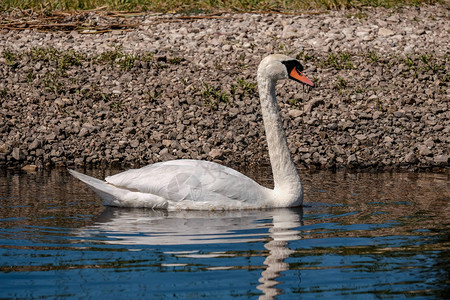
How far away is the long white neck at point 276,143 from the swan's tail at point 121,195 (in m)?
1.32

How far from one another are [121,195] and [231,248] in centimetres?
249

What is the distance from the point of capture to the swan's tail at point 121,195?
926 cm

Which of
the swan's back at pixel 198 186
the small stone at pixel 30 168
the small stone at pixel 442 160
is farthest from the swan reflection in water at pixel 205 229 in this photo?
the small stone at pixel 442 160

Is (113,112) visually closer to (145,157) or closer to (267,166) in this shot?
(145,157)

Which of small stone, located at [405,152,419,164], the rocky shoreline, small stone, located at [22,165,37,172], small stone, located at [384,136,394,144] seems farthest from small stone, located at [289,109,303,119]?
small stone, located at [22,165,37,172]

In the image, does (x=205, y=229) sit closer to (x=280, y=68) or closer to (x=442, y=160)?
(x=280, y=68)

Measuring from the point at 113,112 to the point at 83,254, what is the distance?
7454 millimetres

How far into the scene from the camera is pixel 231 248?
7.15m

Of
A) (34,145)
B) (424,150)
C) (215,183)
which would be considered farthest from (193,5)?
(215,183)

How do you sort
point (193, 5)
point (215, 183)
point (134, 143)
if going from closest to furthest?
point (215, 183)
point (134, 143)
point (193, 5)

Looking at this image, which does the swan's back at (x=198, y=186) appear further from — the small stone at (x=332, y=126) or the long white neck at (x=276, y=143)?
the small stone at (x=332, y=126)

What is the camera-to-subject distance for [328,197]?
9984 mm

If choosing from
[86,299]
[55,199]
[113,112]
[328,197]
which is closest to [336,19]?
[113,112]

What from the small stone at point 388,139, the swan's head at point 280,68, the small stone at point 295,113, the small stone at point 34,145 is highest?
the swan's head at point 280,68
